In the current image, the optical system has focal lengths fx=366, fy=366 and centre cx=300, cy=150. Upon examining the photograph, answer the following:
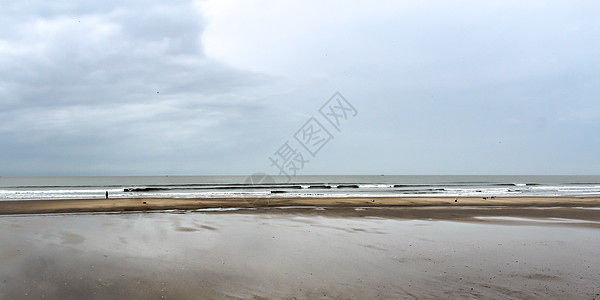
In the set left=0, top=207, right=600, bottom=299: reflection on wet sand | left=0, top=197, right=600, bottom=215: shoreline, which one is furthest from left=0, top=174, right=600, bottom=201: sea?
left=0, top=207, right=600, bottom=299: reflection on wet sand

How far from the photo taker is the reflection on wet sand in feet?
21.6

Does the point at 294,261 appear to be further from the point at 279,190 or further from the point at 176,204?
the point at 279,190

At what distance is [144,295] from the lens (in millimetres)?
6277

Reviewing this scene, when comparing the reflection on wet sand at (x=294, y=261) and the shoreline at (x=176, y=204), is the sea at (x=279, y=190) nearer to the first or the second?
the shoreline at (x=176, y=204)

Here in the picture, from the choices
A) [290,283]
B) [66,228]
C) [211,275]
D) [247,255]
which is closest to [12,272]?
[211,275]

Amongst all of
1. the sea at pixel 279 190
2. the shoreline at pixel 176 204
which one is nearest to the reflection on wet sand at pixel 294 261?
the shoreline at pixel 176 204

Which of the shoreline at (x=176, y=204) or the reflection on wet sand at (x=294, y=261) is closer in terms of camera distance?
the reflection on wet sand at (x=294, y=261)

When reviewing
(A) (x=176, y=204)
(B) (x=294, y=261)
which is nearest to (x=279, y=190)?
(A) (x=176, y=204)

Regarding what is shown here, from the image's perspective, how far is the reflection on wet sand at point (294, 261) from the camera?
260 inches

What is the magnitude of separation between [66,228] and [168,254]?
22.9 feet

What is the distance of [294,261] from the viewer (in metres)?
8.75

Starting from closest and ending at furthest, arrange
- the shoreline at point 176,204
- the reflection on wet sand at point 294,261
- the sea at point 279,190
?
the reflection on wet sand at point 294,261, the shoreline at point 176,204, the sea at point 279,190

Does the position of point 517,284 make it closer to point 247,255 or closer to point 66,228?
point 247,255

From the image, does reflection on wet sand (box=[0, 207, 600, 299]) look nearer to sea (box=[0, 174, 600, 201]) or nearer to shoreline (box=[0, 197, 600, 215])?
shoreline (box=[0, 197, 600, 215])
